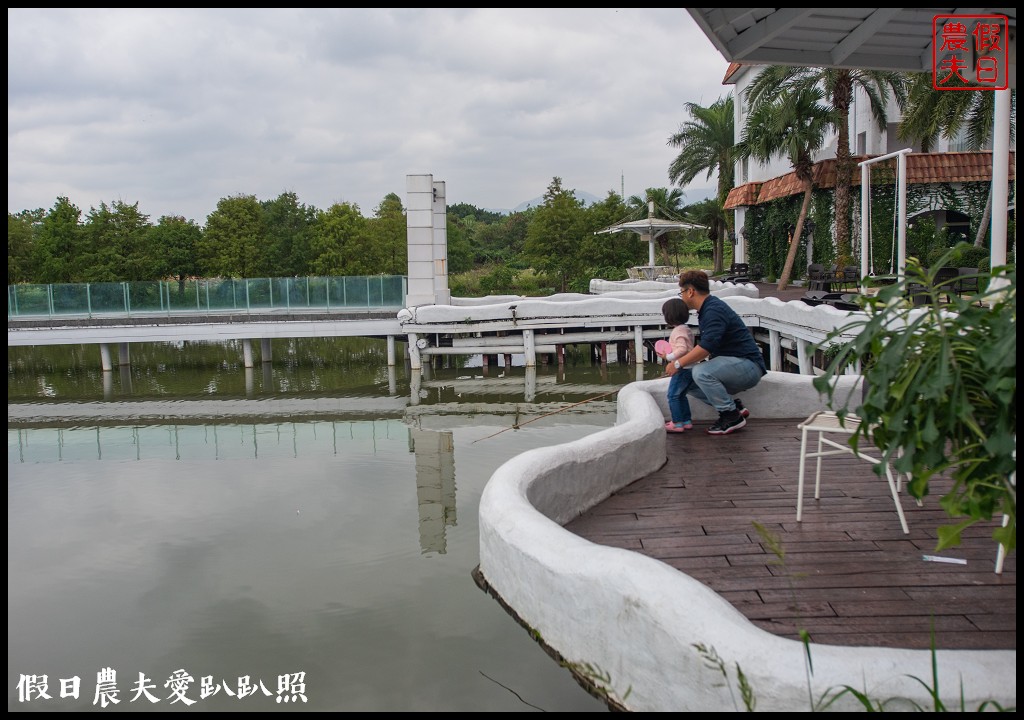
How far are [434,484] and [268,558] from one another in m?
3.09

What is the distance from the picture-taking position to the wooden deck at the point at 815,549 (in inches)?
161

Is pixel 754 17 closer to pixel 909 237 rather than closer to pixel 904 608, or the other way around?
pixel 904 608

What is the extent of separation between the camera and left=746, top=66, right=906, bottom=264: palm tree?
75.6 feet

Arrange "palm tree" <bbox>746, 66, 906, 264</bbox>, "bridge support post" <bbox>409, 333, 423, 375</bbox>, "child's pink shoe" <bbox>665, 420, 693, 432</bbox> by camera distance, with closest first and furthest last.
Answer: "child's pink shoe" <bbox>665, 420, 693, 432</bbox>, "bridge support post" <bbox>409, 333, 423, 375</bbox>, "palm tree" <bbox>746, 66, 906, 264</bbox>

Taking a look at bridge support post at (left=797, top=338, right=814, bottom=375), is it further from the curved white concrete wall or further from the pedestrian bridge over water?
the curved white concrete wall

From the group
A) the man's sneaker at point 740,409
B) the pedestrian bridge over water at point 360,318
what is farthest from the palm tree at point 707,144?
the man's sneaker at point 740,409

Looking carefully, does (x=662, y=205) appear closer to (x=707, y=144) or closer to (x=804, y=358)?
(x=707, y=144)

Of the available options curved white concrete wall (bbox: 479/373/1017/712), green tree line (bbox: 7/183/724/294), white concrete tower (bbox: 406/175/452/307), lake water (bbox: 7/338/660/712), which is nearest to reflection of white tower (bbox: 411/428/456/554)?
lake water (bbox: 7/338/660/712)

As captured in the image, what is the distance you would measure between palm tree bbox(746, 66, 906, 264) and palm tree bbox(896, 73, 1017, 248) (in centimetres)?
82

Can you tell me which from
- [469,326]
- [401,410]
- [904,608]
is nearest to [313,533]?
[904,608]

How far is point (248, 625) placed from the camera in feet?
21.0

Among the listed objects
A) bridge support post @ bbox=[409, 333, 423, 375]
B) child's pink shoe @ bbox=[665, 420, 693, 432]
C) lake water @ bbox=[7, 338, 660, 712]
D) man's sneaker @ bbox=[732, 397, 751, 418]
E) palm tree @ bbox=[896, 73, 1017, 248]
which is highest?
palm tree @ bbox=[896, 73, 1017, 248]

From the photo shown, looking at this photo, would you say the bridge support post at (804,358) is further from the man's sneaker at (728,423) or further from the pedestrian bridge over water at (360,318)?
the man's sneaker at (728,423)

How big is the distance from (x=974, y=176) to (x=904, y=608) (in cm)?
2359
